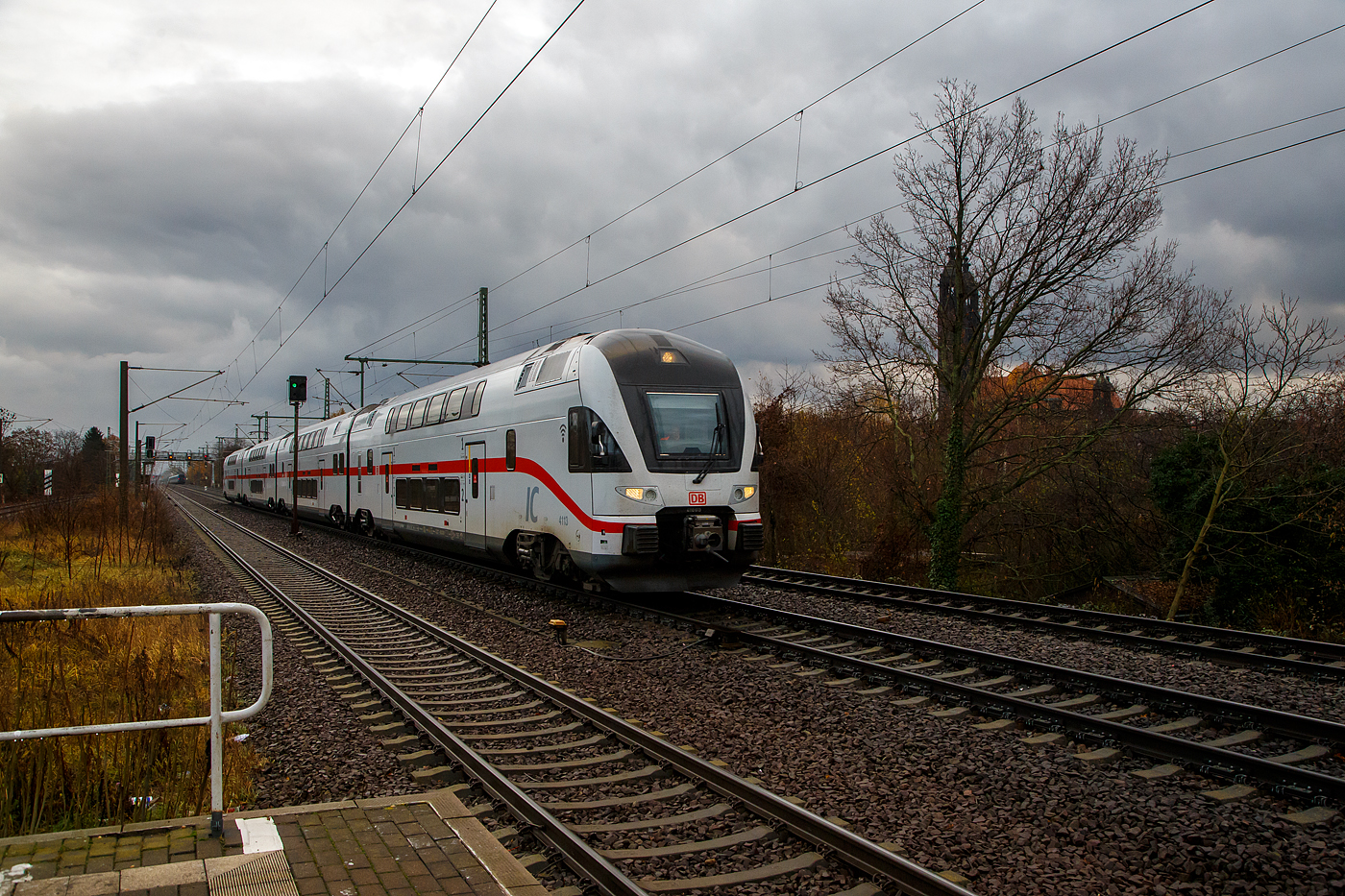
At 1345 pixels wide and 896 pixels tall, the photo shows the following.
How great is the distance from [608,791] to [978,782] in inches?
91.5

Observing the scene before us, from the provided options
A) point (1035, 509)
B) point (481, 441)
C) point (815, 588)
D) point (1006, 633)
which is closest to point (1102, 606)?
point (1035, 509)

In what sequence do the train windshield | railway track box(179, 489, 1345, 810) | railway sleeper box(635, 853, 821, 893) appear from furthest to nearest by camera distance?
1. the train windshield
2. railway track box(179, 489, 1345, 810)
3. railway sleeper box(635, 853, 821, 893)

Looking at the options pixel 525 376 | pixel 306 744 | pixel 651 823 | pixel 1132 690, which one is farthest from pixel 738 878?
pixel 525 376

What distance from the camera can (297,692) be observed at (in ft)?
25.3

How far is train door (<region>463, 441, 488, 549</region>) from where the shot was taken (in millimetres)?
14461

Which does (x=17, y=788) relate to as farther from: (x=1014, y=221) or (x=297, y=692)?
(x=1014, y=221)

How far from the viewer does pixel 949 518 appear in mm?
16625

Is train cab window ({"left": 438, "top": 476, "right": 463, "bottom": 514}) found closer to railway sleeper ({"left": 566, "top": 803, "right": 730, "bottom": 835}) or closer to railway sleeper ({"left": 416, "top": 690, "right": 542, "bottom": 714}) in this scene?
railway sleeper ({"left": 416, "top": 690, "right": 542, "bottom": 714})

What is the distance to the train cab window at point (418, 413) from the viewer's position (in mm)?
17875

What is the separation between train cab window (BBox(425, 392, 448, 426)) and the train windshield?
23.2 ft

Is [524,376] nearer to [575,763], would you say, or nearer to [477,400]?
[477,400]

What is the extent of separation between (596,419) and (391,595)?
527cm

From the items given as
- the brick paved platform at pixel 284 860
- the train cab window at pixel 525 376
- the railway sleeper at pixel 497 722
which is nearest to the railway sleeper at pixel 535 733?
the railway sleeper at pixel 497 722

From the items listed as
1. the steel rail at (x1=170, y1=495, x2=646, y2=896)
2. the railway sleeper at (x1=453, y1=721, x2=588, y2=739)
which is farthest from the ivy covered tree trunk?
the railway sleeper at (x1=453, y1=721, x2=588, y2=739)
